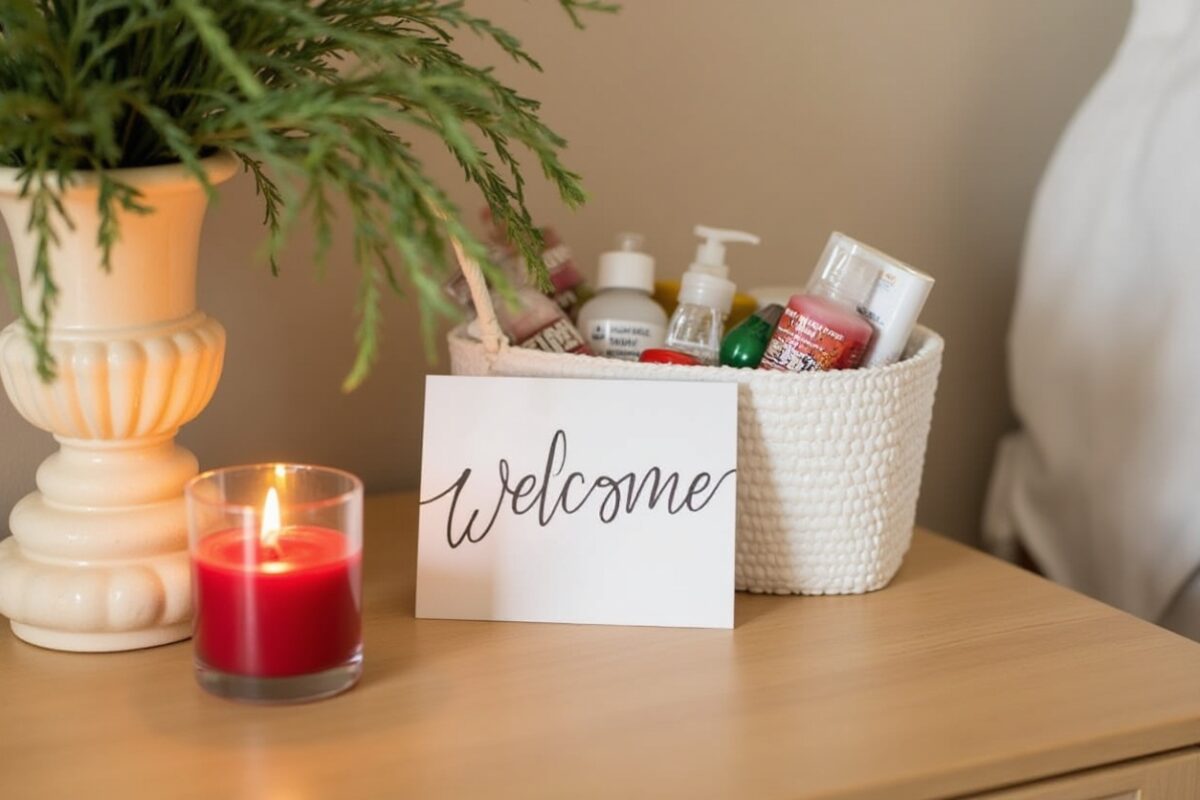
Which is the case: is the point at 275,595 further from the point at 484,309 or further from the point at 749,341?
the point at 749,341

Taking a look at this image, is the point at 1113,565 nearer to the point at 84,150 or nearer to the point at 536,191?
the point at 536,191

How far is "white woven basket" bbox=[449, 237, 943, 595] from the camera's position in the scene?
0.79 m

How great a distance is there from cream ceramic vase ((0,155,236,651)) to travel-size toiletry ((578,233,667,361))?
242 millimetres

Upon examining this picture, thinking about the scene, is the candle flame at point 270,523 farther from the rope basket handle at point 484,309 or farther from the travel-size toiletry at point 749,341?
the travel-size toiletry at point 749,341

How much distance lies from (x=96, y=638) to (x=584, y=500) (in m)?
0.28

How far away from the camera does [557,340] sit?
85 cm

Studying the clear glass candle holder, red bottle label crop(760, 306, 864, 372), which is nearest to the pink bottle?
red bottle label crop(760, 306, 864, 372)

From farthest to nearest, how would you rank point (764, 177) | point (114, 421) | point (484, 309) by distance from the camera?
point (764, 177), point (484, 309), point (114, 421)

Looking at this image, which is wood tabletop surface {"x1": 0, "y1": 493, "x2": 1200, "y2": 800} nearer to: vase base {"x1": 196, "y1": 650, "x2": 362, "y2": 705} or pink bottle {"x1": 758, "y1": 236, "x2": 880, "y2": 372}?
vase base {"x1": 196, "y1": 650, "x2": 362, "y2": 705}

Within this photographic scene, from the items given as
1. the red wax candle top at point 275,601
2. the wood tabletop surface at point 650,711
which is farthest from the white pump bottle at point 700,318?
the red wax candle top at point 275,601

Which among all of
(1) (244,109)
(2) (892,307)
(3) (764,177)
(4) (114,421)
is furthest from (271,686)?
(3) (764,177)

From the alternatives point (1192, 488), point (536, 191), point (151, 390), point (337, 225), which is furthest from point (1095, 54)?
point (151, 390)

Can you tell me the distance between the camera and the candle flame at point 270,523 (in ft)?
2.17

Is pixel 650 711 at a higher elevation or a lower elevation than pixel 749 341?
lower
